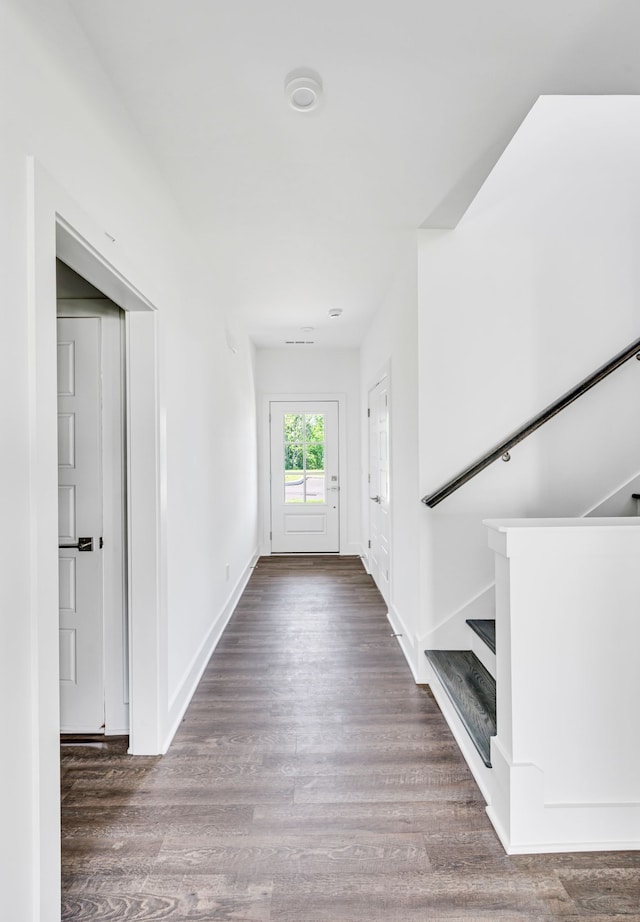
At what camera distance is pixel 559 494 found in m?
2.67

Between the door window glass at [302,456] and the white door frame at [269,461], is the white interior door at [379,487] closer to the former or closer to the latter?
the white door frame at [269,461]

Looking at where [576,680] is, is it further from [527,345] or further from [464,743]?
[527,345]

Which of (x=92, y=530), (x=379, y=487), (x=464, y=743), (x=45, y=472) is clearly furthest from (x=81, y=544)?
(x=379, y=487)

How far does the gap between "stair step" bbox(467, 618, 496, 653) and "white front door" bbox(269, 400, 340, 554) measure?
11.7 feet

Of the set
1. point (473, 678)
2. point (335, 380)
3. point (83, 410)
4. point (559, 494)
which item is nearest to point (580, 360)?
point (559, 494)

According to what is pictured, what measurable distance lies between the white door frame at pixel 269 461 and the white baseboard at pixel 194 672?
1.96m

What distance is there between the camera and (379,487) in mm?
4496

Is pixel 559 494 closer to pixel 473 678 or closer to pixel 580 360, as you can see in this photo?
pixel 580 360

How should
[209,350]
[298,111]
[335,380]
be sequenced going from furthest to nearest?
[335,380] < [209,350] < [298,111]

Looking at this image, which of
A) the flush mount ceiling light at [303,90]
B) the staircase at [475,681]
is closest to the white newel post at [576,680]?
the staircase at [475,681]

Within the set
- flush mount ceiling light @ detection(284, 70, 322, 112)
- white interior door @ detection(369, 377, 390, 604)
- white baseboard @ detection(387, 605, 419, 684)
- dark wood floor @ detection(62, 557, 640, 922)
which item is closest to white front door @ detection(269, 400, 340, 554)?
white interior door @ detection(369, 377, 390, 604)

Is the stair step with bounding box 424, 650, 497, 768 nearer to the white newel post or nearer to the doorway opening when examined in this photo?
the white newel post

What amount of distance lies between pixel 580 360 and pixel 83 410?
2457mm

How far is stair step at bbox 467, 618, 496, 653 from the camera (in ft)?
7.40
